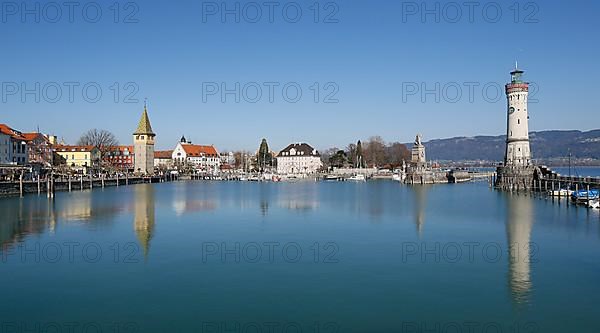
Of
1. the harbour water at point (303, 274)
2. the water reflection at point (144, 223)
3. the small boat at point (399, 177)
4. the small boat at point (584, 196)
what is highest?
the small boat at point (399, 177)

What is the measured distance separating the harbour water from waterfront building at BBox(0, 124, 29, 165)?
125 ft

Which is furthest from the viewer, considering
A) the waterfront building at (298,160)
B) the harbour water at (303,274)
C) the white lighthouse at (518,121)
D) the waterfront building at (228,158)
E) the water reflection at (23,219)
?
the waterfront building at (228,158)

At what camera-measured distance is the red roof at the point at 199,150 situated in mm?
135750

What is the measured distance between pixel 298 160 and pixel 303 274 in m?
106

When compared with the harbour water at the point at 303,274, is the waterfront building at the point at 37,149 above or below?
above

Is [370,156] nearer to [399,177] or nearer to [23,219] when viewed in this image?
[399,177]

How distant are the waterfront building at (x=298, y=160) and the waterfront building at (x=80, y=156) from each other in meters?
40.5

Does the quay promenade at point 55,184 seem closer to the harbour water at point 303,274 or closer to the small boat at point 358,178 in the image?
the harbour water at point 303,274

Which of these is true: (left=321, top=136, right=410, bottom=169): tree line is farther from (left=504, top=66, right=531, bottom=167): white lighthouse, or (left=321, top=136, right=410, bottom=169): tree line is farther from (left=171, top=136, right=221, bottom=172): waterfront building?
(left=504, top=66, right=531, bottom=167): white lighthouse

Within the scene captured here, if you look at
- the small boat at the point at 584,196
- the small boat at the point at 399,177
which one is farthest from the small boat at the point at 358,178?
the small boat at the point at 584,196

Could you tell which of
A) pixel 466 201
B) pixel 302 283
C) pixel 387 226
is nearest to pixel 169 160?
pixel 466 201

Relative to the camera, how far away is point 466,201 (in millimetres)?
47406

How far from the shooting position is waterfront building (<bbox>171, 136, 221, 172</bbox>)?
133375 mm

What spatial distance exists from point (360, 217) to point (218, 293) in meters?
19.9
